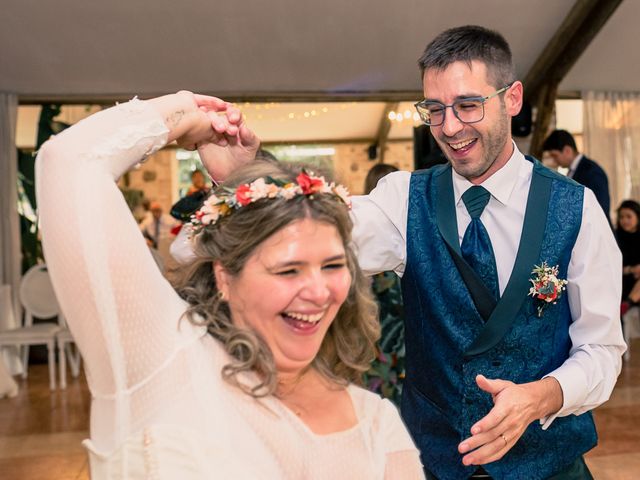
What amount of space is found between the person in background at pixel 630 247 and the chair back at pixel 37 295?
5.44m

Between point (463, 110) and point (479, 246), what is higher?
point (463, 110)

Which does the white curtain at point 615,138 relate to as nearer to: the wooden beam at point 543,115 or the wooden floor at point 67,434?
the wooden beam at point 543,115

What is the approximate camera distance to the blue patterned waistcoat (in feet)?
5.95

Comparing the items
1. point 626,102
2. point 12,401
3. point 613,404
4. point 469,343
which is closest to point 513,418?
point 469,343

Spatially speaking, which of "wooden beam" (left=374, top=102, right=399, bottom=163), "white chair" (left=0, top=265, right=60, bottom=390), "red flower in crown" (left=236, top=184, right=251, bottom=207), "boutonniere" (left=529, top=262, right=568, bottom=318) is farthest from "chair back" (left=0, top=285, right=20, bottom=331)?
"red flower in crown" (left=236, top=184, right=251, bottom=207)

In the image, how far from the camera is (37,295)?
301 inches

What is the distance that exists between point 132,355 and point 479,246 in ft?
3.41

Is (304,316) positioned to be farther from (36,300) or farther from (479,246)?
(36,300)

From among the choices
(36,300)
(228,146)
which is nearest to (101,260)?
(228,146)

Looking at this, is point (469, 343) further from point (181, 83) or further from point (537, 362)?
point (181, 83)

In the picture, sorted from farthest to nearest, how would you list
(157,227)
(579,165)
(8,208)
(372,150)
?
(372,150), (157,227), (8,208), (579,165)

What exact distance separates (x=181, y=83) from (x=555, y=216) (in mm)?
6658

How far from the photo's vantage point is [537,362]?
1.83 m

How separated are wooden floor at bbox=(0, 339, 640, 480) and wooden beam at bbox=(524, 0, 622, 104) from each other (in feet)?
10.0
